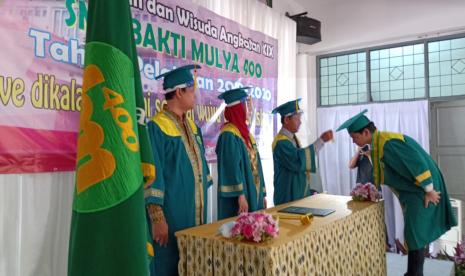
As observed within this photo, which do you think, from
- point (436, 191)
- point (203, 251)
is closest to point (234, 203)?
point (203, 251)

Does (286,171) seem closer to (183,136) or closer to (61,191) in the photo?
(183,136)

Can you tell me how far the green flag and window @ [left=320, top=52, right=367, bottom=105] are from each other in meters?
4.72

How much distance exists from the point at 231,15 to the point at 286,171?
163 cm

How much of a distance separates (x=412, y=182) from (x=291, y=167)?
925 mm

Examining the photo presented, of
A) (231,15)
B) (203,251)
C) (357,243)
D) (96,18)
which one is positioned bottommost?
(357,243)

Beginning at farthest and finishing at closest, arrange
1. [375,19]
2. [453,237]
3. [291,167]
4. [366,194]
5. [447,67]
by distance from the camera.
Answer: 1. [375,19]
2. [447,67]
3. [453,237]
4. [291,167]
5. [366,194]

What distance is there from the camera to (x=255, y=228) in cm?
156

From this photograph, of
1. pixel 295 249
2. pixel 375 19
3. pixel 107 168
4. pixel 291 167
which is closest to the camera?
pixel 107 168

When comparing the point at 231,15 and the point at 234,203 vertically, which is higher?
the point at 231,15

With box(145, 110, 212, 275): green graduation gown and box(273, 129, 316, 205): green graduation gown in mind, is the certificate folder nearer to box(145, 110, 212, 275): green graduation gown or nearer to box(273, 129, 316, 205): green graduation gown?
box(145, 110, 212, 275): green graduation gown

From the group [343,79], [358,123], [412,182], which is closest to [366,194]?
[412,182]

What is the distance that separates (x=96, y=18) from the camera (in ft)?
4.27

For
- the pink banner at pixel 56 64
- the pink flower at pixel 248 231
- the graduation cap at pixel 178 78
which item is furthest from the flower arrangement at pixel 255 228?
the pink banner at pixel 56 64

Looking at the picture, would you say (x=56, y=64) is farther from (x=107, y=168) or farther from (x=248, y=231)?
(x=248, y=231)
